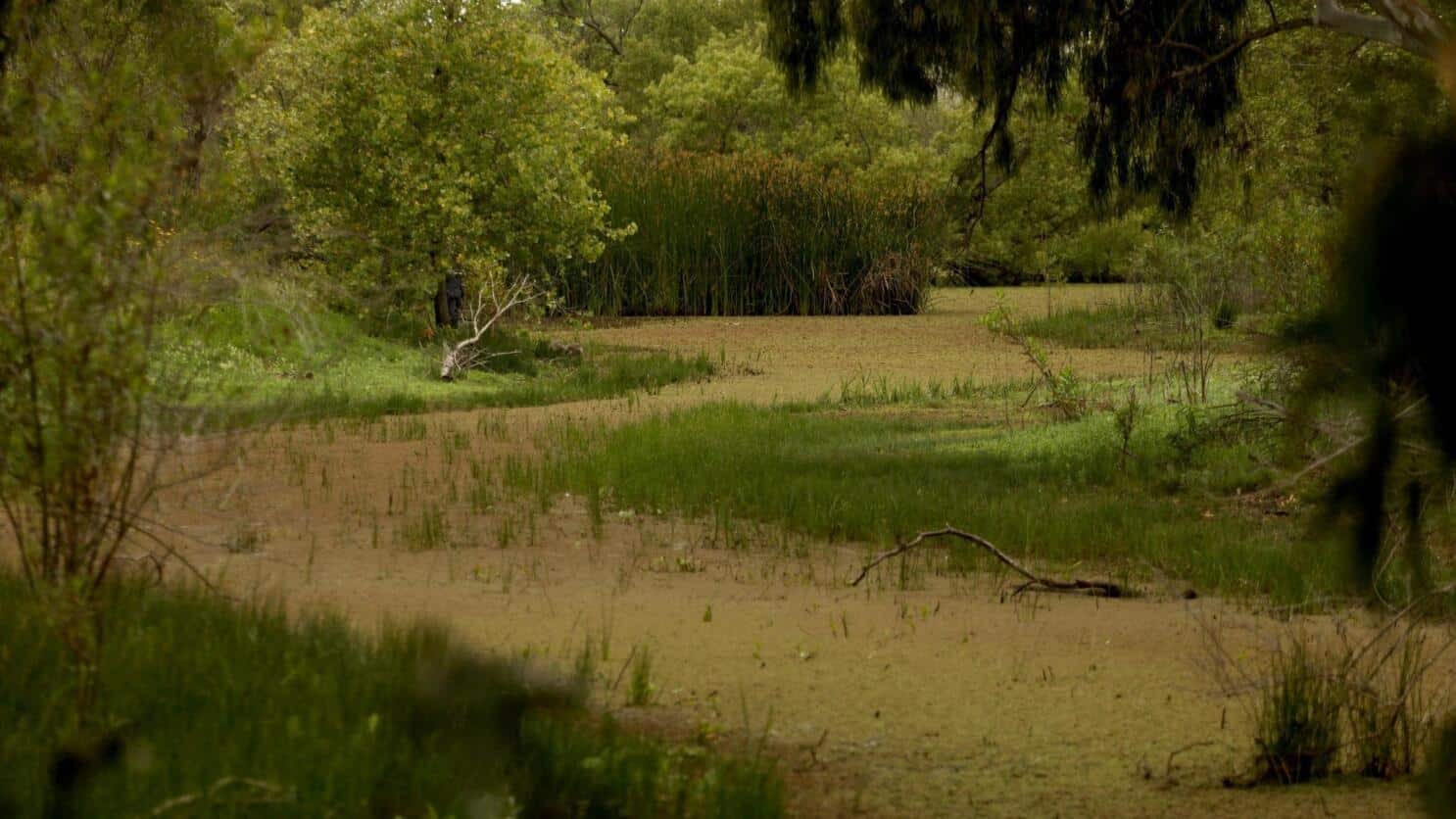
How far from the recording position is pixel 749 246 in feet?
70.1

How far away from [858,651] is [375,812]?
246 centimetres

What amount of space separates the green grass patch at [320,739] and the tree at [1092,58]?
5.39 meters

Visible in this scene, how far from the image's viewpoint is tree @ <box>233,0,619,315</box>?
1474 centimetres

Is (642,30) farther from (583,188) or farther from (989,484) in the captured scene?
(989,484)

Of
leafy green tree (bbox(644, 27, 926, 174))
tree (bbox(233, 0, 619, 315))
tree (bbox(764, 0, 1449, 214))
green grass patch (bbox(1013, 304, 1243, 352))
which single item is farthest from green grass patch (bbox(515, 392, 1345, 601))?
leafy green tree (bbox(644, 27, 926, 174))

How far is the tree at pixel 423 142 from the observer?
14742 mm

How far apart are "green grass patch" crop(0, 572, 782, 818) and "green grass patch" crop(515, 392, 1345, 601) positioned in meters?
3.62

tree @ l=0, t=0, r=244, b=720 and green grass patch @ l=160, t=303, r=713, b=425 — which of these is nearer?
tree @ l=0, t=0, r=244, b=720

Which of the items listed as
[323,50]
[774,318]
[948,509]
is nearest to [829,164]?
[774,318]

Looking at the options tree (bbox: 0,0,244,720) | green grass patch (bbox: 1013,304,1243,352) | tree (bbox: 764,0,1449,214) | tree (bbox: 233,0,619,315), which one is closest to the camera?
tree (bbox: 0,0,244,720)

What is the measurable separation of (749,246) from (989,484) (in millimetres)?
12527

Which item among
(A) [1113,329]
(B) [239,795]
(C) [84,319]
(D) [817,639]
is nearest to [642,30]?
(A) [1113,329]

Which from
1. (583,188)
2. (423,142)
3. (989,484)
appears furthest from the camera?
(583,188)

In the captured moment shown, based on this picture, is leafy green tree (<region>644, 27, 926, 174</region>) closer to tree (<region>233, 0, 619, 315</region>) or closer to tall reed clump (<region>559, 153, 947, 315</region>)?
tall reed clump (<region>559, 153, 947, 315</region>)
